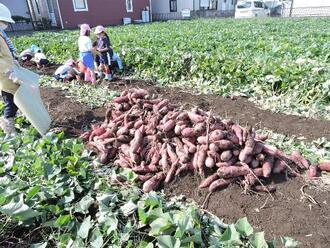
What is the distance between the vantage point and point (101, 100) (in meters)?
5.74

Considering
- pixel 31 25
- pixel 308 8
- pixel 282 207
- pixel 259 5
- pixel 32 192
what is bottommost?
pixel 308 8

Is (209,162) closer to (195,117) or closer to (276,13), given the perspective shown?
(195,117)

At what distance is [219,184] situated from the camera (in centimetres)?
296

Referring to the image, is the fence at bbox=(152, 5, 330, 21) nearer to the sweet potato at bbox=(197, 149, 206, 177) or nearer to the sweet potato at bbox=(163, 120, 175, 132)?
the sweet potato at bbox=(163, 120, 175, 132)

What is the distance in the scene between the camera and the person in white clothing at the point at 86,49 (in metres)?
6.52

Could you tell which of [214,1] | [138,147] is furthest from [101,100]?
[214,1]

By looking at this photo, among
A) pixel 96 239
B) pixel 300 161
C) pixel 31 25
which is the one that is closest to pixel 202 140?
pixel 300 161

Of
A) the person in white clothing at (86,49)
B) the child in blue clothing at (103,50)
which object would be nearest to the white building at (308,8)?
the child in blue clothing at (103,50)

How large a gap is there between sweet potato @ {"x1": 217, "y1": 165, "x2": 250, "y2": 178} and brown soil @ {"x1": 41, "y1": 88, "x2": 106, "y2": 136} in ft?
7.67

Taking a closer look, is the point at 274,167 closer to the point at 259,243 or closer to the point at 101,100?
the point at 259,243

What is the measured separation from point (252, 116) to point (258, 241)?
3.07 m

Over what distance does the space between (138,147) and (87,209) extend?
41.5 inches

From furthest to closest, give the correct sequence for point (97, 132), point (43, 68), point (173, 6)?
1. point (173, 6)
2. point (43, 68)
3. point (97, 132)

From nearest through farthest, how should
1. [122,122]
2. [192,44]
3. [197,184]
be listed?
[197,184] < [122,122] < [192,44]
